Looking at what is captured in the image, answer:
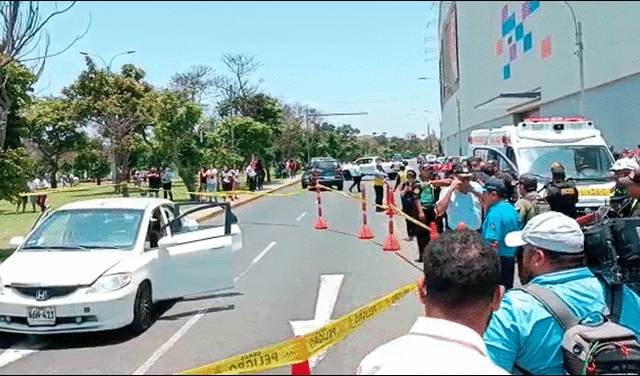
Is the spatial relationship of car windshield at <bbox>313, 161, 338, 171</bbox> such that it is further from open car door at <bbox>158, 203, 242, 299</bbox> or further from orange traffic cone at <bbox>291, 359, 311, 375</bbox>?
orange traffic cone at <bbox>291, 359, 311, 375</bbox>

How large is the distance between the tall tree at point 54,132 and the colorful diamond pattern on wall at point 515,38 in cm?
2434

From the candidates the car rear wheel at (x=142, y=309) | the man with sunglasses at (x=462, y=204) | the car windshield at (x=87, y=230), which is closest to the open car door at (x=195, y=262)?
the car rear wheel at (x=142, y=309)

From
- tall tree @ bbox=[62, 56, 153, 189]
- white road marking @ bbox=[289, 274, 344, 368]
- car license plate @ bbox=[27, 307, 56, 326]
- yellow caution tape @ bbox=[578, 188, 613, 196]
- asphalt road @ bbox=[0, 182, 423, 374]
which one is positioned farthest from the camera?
tall tree @ bbox=[62, 56, 153, 189]

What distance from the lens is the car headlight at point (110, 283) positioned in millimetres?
7355

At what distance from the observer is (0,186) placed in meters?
13.7

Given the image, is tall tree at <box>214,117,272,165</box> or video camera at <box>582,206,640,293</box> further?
tall tree at <box>214,117,272,165</box>

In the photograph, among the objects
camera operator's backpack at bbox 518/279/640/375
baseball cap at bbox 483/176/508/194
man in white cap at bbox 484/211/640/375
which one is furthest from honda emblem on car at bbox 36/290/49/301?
camera operator's backpack at bbox 518/279/640/375

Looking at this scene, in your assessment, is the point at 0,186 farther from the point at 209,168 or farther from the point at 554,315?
the point at 209,168

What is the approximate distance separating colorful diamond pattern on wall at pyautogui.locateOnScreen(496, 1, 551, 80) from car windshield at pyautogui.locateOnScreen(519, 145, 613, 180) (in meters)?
20.2

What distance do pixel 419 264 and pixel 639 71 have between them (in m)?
13.9

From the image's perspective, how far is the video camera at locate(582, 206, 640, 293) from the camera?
3381 millimetres

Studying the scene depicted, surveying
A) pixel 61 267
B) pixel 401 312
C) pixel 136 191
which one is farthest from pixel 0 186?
pixel 136 191

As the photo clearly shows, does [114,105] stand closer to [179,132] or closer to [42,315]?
[179,132]

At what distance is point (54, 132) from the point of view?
4719 cm
